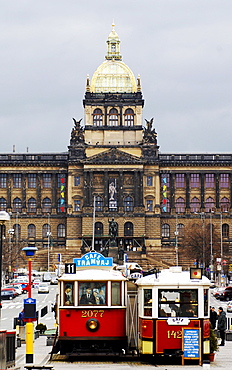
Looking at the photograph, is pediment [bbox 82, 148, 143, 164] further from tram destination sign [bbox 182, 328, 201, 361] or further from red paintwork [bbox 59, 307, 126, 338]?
tram destination sign [bbox 182, 328, 201, 361]

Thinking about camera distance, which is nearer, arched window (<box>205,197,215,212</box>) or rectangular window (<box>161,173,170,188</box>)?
rectangular window (<box>161,173,170,188</box>)

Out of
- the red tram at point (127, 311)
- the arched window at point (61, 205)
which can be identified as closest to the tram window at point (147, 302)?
the red tram at point (127, 311)

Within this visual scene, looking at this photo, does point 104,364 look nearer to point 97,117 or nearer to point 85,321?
point 85,321

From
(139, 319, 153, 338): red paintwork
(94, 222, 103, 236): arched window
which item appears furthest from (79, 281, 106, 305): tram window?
(94, 222, 103, 236): arched window

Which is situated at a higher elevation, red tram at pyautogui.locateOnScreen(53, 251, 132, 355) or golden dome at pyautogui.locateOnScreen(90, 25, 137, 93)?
golden dome at pyautogui.locateOnScreen(90, 25, 137, 93)

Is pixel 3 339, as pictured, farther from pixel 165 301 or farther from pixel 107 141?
pixel 107 141

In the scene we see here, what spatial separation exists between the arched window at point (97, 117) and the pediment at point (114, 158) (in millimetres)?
8774

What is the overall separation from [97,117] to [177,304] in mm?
144706

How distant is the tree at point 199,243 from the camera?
6196 inches

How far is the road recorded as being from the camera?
63.6 meters

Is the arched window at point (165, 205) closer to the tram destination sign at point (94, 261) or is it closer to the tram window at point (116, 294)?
the tram destination sign at point (94, 261)

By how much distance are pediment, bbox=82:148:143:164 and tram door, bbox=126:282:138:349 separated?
13391 centimetres

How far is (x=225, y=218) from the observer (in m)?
175

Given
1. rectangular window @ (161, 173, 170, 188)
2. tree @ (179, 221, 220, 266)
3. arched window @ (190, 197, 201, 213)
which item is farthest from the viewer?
arched window @ (190, 197, 201, 213)
